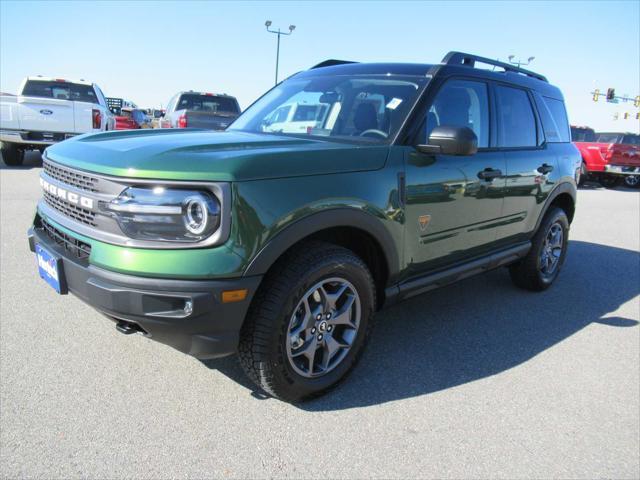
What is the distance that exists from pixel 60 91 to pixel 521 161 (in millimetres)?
11152

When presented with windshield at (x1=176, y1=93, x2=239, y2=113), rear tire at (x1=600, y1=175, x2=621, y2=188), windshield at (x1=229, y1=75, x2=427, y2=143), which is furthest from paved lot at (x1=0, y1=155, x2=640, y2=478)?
rear tire at (x1=600, y1=175, x2=621, y2=188)

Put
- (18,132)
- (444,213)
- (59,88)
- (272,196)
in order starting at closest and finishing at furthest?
(272,196)
(444,213)
(18,132)
(59,88)

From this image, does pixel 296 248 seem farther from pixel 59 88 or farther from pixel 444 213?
pixel 59 88

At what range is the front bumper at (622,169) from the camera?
16562 millimetres

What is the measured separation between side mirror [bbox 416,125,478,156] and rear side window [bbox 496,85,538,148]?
1113 millimetres

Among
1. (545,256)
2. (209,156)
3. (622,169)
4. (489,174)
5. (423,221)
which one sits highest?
(209,156)

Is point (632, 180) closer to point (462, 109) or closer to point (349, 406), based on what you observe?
point (462, 109)

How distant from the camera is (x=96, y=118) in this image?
407 inches

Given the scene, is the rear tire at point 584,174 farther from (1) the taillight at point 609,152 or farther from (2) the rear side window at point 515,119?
(2) the rear side window at point 515,119

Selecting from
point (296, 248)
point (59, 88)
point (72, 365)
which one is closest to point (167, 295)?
point (296, 248)

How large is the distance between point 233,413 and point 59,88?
1158cm

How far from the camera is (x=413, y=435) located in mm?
2424

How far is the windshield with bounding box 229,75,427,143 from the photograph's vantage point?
3049 mm

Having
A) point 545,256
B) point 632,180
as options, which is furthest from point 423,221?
point 632,180
